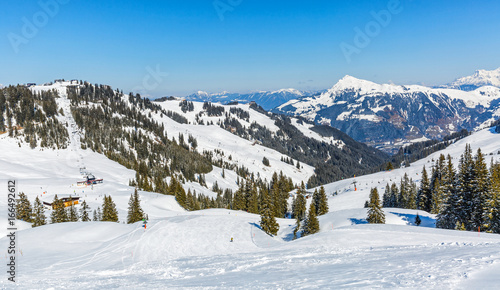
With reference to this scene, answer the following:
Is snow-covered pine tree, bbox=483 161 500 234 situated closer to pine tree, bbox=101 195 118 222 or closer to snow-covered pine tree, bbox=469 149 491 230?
snow-covered pine tree, bbox=469 149 491 230

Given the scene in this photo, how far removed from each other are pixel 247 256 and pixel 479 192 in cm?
3841

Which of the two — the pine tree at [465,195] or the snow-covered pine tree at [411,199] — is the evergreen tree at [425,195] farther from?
the pine tree at [465,195]

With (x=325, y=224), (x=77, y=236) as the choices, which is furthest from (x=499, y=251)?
(x=77, y=236)

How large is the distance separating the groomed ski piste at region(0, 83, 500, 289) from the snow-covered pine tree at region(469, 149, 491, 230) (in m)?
14.0

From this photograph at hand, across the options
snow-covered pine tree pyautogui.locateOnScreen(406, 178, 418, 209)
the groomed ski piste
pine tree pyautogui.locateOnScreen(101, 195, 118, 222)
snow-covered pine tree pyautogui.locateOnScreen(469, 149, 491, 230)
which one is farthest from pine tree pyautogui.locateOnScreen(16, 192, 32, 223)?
snow-covered pine tree pyautogui.locateOnScreen(406, 178, 418, 209)

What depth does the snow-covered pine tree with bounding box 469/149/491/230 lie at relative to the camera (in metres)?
39.2

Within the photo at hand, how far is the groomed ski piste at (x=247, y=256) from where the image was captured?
47.6 feet

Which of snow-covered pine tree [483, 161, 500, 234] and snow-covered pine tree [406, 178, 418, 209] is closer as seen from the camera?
snow-covered pine tree [483, 161, 500, 234]

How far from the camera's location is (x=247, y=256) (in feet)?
86.7

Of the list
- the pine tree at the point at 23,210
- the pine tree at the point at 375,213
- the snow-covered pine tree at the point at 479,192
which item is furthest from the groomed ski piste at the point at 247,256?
the snow-covered pine tree at the point at 479,192

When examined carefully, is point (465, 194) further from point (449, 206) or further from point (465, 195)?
point (449, 206)

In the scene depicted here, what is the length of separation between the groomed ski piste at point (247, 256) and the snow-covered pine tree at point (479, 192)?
549 inches

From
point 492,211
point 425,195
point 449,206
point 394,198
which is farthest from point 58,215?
point 394,198

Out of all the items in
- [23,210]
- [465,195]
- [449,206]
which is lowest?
[449,206]
